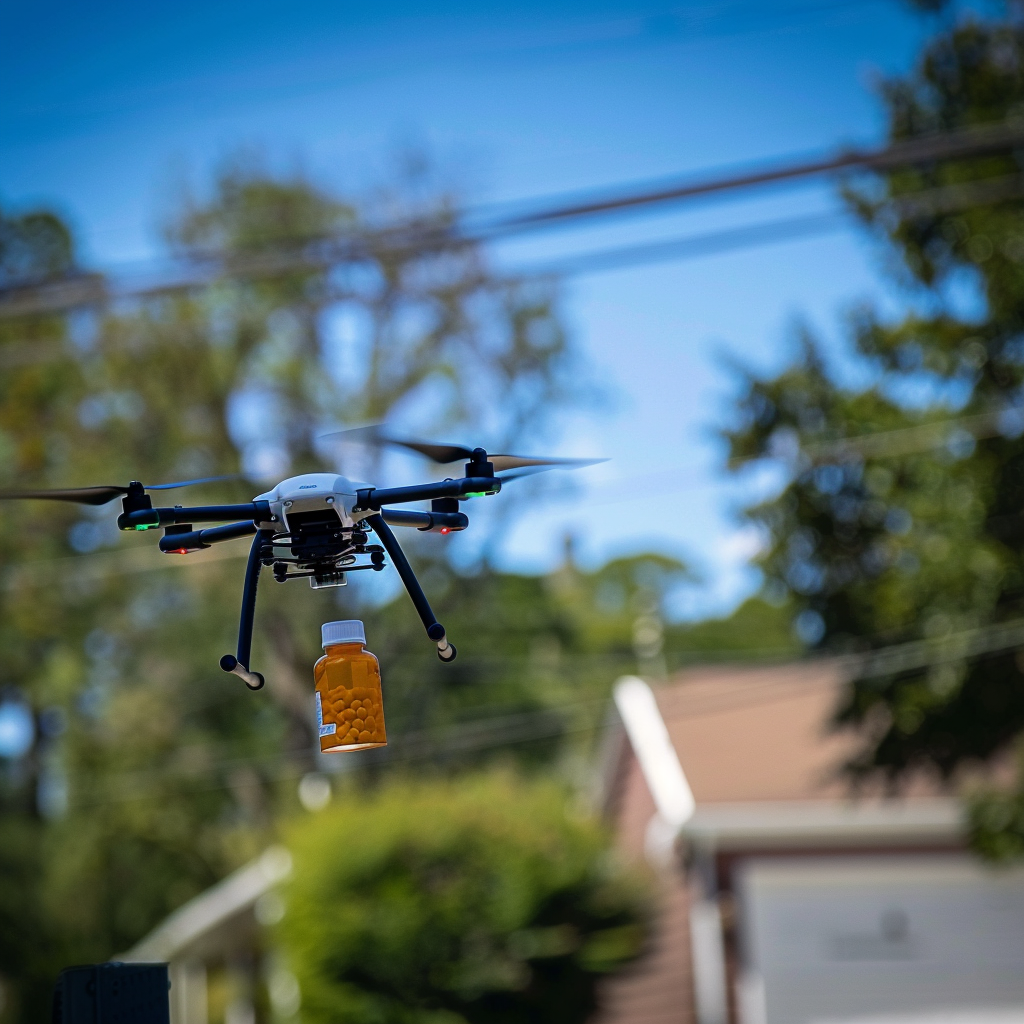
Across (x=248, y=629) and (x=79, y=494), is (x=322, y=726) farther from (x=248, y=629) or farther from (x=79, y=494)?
(x=79, y=494)

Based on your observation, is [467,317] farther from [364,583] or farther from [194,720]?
[194,720]

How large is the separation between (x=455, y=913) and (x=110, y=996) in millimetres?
11210

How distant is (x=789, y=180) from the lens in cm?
614

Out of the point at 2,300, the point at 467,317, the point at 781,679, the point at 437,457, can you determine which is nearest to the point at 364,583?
the point at 467,317

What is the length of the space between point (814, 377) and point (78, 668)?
19.6m

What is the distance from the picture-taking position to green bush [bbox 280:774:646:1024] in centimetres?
1399

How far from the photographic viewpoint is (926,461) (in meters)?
13.1

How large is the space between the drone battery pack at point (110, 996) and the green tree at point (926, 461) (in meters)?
10.3

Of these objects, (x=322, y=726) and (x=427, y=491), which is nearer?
(x=322, y=726)

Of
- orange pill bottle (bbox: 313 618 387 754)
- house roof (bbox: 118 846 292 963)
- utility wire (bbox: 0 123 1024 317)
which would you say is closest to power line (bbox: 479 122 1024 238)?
utility wire (bbox: 0 123 1024 317)

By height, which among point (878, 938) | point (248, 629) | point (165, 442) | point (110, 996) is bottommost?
point (110, 996)

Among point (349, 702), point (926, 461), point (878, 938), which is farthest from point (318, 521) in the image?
point (878, 938)

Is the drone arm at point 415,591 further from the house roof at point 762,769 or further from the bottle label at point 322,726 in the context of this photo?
the house roof at point 762,769

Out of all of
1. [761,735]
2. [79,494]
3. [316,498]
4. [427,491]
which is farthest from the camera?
[761,735]
